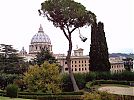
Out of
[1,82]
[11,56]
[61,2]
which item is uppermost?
[61,2]

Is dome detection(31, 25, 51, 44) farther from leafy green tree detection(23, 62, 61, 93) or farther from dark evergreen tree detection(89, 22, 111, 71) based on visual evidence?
leafy green tree detection(23, 62, 61, 93)

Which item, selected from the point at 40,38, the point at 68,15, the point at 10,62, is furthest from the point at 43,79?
the point at 40,38

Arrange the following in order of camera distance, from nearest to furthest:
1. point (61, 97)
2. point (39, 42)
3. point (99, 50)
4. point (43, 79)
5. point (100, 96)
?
point (100, 96) < point (61, 97) < point (43, 79) < point (99, 50) < point (39, 42)

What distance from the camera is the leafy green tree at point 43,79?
3889cm

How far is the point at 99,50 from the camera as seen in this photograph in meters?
54.0

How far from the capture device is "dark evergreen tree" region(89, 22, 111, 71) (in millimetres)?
53531

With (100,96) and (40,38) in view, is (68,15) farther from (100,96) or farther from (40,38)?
(40,38)

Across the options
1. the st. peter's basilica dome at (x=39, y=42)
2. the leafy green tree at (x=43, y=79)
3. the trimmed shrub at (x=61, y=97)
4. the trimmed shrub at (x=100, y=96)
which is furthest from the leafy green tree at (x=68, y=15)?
the st. peter's basilica dome at (x=39, y=42)

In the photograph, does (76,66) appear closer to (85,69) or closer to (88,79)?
(85,69)

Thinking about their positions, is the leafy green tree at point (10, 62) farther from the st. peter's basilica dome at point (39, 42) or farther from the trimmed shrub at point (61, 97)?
the st. peter's basilica dome at point (39, 42)

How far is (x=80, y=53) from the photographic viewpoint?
Answer: 4833 inches

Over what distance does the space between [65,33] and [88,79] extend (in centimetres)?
812

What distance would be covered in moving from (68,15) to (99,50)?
12.0 m

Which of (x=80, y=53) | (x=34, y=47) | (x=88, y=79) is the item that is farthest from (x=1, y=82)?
(x=34, y=47)
